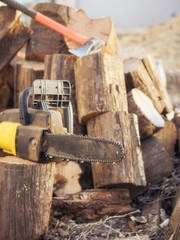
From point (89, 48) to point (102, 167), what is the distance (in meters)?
1.16

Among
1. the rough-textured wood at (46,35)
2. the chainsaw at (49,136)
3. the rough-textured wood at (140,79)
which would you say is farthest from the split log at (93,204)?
the rough-textured wood at (46,35)

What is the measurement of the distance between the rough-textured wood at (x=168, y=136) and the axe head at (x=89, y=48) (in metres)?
0.96

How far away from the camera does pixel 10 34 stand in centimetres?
314

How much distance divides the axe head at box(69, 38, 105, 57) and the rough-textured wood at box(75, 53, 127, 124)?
312 mm

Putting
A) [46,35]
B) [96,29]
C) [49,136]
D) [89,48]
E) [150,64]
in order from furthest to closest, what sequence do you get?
[46,35] → [96,29] → [150,64] → [89,48] → [49,136]

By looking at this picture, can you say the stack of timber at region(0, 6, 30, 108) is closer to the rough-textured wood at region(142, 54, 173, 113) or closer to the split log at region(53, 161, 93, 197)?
the split log at region(53, 161, 93, 197)

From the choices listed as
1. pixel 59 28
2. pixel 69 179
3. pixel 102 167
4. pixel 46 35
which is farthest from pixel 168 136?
pixel 46 35

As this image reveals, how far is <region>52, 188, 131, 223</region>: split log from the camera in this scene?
6.69ft

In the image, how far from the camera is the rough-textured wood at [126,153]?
2.05m

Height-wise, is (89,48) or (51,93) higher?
(89,48)

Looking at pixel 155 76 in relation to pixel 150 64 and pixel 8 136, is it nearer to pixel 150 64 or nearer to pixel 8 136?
pixel 150 64

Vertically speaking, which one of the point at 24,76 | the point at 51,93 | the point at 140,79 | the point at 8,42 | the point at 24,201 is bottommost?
the point at 24,201

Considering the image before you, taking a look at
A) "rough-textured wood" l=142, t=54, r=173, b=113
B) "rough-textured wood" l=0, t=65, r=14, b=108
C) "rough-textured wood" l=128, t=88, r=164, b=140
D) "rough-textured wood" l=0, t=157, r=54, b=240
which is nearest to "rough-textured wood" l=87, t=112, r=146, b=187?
"rough-textured wood" l=128, t=88, r=164, b=140

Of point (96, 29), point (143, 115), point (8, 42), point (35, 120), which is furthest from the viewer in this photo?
point (8, 42)
